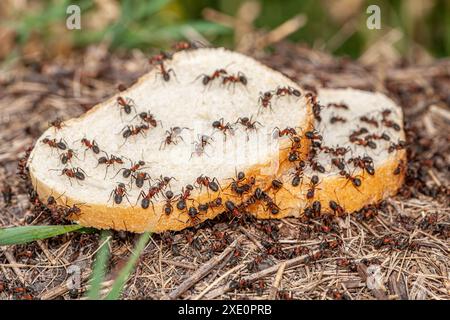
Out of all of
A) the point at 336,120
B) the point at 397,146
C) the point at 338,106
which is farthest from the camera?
the point at 338,106

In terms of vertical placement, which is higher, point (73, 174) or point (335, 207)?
point (73, 174)

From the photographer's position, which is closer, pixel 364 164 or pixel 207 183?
pixel 207 183

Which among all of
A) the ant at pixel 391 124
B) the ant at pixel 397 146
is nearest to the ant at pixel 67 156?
the ant at pixel 397 146

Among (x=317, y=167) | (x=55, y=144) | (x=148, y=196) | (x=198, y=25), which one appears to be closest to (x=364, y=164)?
(x=317, y=167)

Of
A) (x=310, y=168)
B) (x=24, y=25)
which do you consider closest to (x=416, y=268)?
(x=310, y=168)

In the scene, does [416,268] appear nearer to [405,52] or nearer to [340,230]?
[340,230]

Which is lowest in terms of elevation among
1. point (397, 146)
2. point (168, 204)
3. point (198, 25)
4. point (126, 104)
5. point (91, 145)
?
point (168, 204)

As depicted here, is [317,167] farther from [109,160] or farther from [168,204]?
[109,160]
